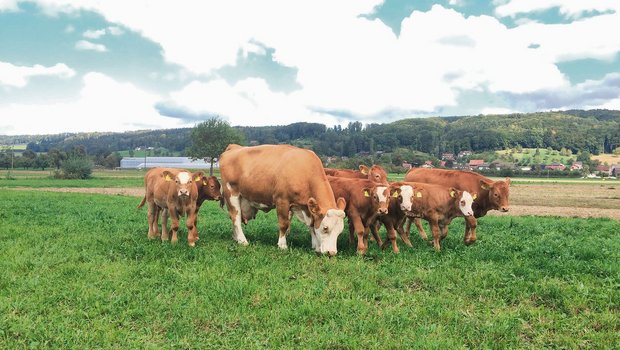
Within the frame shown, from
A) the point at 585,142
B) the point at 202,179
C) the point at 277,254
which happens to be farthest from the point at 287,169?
the point at 585,142

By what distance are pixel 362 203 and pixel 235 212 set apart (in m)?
3.77

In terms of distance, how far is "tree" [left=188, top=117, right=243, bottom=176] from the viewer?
71.9 metres

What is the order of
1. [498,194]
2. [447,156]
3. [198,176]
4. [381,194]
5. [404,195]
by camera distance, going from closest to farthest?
1. [381,194]
2. [404,195]
3. [198,176]
4. [498,194]
5. [447,156]

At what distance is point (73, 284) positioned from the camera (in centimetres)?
768

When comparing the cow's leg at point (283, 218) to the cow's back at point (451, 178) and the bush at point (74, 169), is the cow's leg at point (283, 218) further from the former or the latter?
the bush at point (74, 169)

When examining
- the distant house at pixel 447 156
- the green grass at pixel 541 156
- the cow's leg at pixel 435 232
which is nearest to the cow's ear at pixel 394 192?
the cow's leg at pixel 435 232

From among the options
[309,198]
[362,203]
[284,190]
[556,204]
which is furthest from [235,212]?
[556,204]

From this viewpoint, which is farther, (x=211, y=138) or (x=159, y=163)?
(x=159, y=163)

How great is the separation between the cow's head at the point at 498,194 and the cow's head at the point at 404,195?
10.4 feet

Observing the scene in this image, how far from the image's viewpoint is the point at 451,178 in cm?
1379

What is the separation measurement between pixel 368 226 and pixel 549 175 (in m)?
126

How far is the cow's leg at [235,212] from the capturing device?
11844 mm

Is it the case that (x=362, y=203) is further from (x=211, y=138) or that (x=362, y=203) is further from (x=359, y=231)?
(x=211, y=138)

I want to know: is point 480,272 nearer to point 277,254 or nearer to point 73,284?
point 277,254
